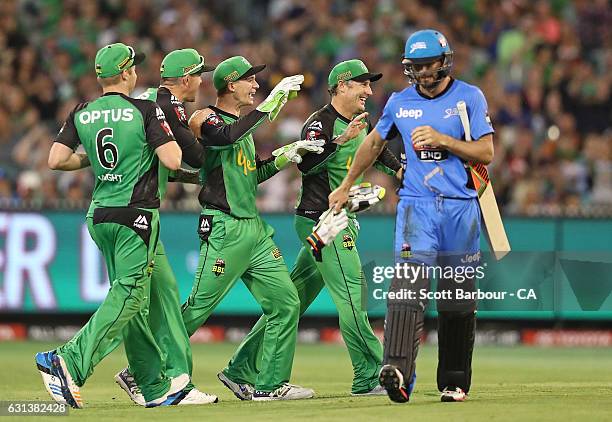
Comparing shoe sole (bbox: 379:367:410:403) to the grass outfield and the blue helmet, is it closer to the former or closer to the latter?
the grass outfield

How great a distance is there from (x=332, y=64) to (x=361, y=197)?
1058 cm

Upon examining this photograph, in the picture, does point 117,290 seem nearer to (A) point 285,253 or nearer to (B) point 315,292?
(B) point 315,292

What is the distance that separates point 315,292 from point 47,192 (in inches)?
283

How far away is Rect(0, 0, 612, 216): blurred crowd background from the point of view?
58.3ft

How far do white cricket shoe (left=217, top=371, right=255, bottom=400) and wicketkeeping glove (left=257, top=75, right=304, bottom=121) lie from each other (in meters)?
2.23

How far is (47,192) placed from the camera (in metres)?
17.4

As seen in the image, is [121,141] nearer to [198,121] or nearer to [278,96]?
[198,121]

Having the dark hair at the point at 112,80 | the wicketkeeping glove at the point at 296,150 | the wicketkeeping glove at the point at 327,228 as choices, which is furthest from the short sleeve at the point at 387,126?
the dark hair at the point at 112,80

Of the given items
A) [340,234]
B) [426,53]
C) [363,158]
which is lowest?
[340,234]

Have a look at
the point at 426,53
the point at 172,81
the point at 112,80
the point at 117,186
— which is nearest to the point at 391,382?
the point at 426,53

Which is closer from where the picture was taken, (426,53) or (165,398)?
(426,53)

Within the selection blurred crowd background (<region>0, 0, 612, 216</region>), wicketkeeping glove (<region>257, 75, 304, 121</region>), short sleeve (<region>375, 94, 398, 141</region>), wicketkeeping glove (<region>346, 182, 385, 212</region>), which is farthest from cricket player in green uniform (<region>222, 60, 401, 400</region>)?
blurred crowd background (<region>0, 0, 612, 216</region>)

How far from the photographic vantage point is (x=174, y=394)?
32.5 ft

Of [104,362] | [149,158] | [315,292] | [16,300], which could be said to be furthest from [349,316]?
[16,300]
